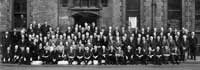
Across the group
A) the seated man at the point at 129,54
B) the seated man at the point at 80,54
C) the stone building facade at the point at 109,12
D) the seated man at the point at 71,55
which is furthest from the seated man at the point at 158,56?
the stone building facade at the point at 109,12

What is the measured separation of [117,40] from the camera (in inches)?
712

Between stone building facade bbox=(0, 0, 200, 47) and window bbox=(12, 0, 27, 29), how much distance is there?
564 mm

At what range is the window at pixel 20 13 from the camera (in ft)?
77.3

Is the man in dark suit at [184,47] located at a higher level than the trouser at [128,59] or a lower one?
higher

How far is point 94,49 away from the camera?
1788 cm

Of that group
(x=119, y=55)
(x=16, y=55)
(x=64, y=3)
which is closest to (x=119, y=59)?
(x=119, y=55)

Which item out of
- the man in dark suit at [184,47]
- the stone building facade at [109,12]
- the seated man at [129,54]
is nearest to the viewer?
the seated man at [129,54]

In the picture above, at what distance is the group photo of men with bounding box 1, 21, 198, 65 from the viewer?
58.4ft

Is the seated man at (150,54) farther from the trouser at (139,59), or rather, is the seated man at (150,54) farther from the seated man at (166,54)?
the seated man at (166,54)

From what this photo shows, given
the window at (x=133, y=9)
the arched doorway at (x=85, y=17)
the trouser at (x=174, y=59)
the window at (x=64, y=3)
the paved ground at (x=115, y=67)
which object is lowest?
the paved ground at (x=115, y=67)

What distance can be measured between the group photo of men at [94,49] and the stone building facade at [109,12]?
156 inches

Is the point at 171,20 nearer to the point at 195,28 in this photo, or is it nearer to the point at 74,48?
the point at 195,28

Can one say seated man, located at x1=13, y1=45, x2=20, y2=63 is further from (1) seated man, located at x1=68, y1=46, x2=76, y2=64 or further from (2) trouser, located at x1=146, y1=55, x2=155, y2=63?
(2) trouser, located at x1=146, y1=55, x2=155, y2=63

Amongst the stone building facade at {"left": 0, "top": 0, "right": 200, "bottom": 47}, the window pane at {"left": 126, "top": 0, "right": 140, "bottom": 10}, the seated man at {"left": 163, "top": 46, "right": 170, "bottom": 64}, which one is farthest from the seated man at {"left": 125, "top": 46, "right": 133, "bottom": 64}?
the window pane at {"left": 126, "top": 0, "right": 140, "bottom": 10}
